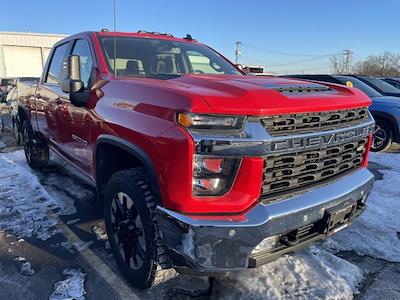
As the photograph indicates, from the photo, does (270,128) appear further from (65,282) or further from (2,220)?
(2,220)

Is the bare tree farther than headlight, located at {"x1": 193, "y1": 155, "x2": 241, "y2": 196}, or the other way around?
the bare tree

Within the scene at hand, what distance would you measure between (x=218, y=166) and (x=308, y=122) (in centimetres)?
67

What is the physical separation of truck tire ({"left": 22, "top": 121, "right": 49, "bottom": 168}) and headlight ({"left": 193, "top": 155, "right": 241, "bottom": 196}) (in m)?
4.45

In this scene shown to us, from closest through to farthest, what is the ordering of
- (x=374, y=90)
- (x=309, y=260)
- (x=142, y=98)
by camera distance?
(x=142, y=98)
(x=309, y=260)
(x=374, y=90)

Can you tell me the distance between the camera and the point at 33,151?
5902mm

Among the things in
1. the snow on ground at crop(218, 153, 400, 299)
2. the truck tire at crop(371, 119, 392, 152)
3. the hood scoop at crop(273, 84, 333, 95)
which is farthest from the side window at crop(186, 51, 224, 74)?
the truck tire at crop(371, 119, 392, 152)

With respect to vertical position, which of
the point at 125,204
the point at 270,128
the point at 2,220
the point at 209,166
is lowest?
the point at 2,220

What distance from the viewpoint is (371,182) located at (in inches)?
111

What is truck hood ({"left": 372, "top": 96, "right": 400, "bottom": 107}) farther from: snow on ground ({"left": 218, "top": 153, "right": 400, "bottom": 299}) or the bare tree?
the bare tree

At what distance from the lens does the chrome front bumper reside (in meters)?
1.97

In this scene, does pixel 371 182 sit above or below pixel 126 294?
above

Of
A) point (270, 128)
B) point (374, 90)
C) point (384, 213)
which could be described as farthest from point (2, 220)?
point (374, 90)

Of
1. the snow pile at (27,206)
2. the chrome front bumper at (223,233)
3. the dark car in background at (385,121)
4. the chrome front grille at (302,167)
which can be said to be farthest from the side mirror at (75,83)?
the dark car in background at (385,121)

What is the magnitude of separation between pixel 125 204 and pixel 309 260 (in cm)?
160
